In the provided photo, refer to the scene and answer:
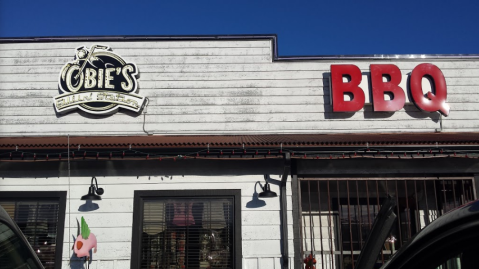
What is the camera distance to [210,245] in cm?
827

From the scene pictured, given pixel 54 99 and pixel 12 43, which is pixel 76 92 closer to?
pixel 54 99

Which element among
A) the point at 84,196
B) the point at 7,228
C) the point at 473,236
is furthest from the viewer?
the point at 84,196

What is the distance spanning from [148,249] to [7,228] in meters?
5.77

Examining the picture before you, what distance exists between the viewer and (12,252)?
266cm

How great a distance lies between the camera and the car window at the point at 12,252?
2553 millimetres

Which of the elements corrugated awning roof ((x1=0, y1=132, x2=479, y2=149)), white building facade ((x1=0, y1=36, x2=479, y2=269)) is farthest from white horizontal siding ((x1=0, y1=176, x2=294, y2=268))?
corrugated awning roof ((x1=0, y1=132, x2=479, y2=149))

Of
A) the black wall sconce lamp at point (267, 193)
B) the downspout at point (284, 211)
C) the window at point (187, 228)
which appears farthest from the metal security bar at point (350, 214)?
the window at point (187, 228)

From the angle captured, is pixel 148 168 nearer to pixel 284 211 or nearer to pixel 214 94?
pixel 214 94

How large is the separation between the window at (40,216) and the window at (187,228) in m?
1.32

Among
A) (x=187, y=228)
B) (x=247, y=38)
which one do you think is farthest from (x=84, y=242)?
(x=247, y=38)

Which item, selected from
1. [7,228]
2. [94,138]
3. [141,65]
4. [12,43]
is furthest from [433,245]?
[12,43]

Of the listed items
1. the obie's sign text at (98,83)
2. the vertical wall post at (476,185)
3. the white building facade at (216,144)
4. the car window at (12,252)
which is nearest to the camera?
the car window at (12,252)

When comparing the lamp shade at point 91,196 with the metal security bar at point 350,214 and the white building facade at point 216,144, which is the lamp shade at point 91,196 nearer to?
the white building facade at point 216,144

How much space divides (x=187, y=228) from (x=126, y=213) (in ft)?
3.39
